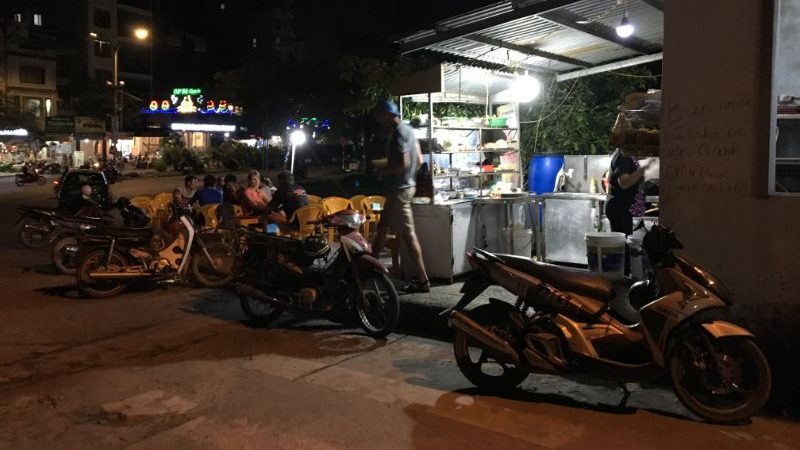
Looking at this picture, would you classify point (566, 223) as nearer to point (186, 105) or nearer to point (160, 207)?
point (160, 207)

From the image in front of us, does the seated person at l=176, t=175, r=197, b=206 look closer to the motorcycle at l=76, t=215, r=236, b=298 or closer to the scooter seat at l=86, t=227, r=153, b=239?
the motorcycle at l=76, t=215, r=236, b=298

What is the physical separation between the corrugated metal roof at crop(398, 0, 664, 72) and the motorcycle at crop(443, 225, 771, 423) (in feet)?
12.6

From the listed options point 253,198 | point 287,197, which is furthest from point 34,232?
point 287,197

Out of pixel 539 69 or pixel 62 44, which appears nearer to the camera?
pixel 539 69

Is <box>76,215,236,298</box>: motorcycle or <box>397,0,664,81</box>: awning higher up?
<box>397,0,664,81</box>: awning

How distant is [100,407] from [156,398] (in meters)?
0.41

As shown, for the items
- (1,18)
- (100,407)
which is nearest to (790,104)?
(100,407)

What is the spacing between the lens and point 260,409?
202 inches

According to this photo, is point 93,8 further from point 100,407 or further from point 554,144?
point 100,407

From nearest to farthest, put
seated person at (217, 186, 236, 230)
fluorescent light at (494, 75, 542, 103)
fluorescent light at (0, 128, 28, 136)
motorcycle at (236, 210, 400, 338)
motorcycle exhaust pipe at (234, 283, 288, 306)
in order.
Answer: motorcycle at (236, 210, 400, 338) < motorcycle exhaust pipe at (234, 283, 288, 306) < fluorescent light at (494, 75, 542, 103) < seated person at (217, 186, 236, 230) < fluorescent light at (0, 128, 28, 136)

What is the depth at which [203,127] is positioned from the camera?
201 feet

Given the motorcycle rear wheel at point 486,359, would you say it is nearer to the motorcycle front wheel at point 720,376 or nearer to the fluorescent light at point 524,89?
the motorcycle front wheel at point 720,376

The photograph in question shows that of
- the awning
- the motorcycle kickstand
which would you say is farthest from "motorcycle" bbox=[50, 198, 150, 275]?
the motorcycle kickstand

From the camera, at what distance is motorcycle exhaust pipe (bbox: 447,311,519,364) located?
532 cm
